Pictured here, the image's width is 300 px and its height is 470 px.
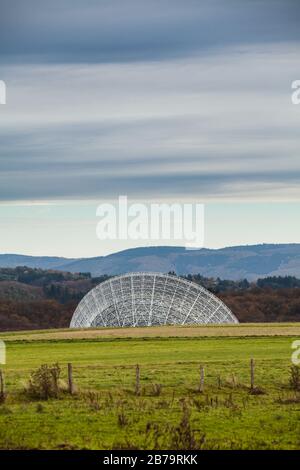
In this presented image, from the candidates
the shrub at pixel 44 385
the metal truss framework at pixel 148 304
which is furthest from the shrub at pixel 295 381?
the metal truss framework at pixel 148 304

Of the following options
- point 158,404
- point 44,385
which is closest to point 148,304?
point 44,385

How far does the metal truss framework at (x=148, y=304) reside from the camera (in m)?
148

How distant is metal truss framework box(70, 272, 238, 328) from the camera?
148 m

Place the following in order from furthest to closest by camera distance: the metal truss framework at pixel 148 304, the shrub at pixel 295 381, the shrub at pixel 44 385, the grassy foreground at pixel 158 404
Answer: the metal truss framework at pixel 148 304
the shrub at pixel 295 381
the shrub at pixel 44 385
the grassy foreground at pixel 158 404

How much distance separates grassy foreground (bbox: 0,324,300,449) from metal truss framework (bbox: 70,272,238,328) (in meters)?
55.8

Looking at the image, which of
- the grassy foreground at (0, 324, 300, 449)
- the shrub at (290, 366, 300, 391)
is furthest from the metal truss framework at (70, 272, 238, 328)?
the shrub at (290, 366, 300, 391)

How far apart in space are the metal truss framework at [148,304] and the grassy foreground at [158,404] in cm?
5576

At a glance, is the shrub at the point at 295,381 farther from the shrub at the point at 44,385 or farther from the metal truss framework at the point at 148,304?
the metal truss framework at the point at 148,304

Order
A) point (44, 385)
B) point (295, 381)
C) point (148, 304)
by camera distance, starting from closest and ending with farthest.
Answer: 1. point (44, 385)
2. point (295, 381)
3. point (148, 304)

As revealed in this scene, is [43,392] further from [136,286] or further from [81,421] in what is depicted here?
[136,286]

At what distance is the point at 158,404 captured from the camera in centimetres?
5075

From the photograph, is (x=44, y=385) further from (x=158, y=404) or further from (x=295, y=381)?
(x=295, y=381)

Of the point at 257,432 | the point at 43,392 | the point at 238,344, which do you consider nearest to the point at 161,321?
the point at 238,344

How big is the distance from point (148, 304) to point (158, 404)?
9927cm
